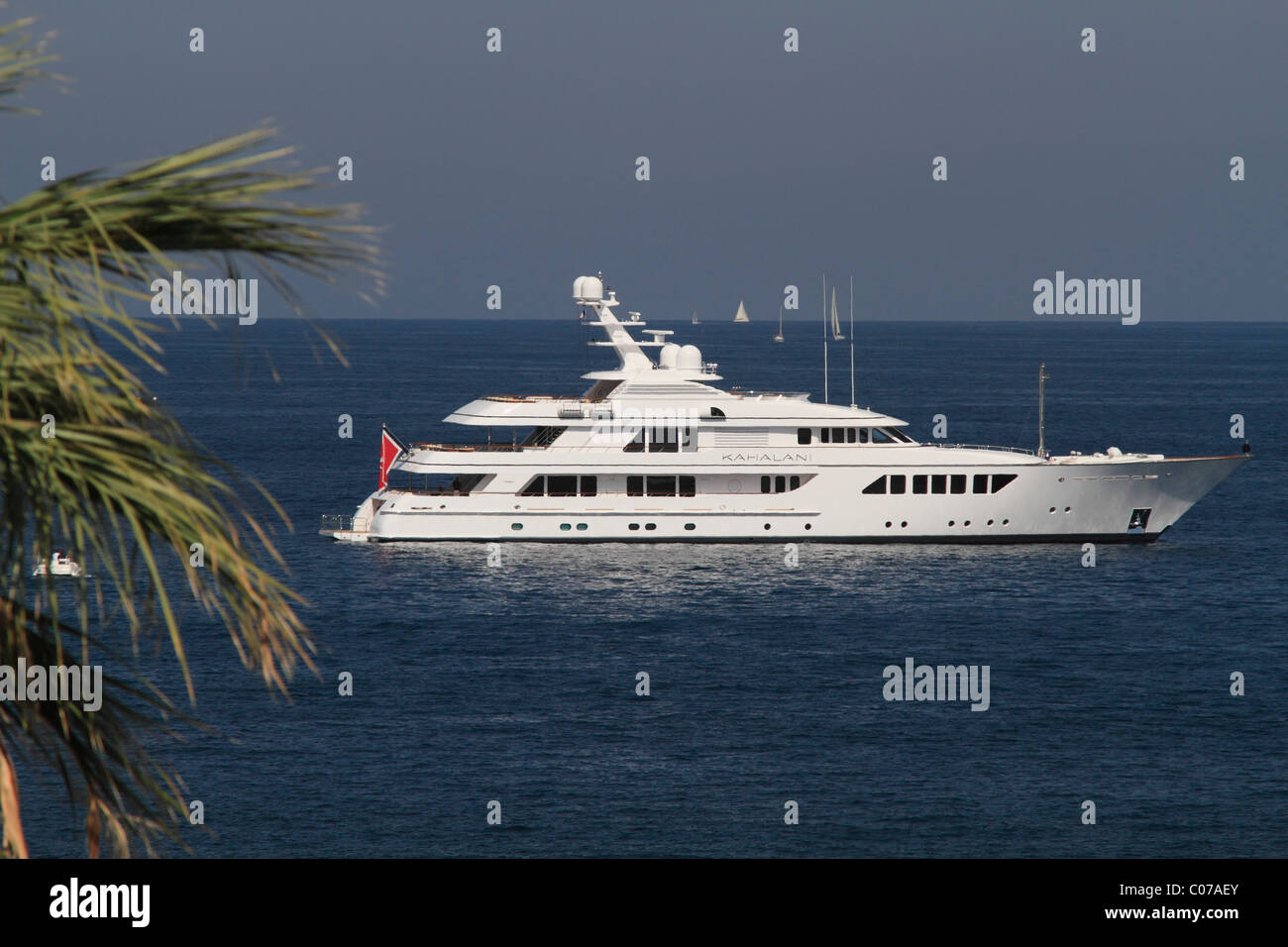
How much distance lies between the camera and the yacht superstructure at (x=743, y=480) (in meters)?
47.9

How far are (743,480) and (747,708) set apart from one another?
19.3m

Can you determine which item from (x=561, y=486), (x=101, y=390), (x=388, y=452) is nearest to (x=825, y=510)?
(x=561, y=486)

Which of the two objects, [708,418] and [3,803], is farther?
[708,418]

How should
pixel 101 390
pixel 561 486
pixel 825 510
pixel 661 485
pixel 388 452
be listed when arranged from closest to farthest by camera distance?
pixel 101 390 → pixel 825 510 → pixel 561 486 → pixel 661 485 → pixel 388 452

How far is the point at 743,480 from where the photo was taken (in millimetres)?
48812

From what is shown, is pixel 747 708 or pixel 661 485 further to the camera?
pixel 661 485

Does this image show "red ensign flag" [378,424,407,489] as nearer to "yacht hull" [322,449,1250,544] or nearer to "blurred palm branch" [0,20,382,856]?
"yacht hull" [322,449,1250,544]

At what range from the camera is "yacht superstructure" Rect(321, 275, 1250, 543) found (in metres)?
47.9

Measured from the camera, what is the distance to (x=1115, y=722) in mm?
29266

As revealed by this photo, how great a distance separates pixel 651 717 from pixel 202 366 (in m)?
159

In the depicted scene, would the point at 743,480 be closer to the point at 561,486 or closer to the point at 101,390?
the point at 561,486

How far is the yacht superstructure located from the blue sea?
970 millimetres
